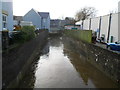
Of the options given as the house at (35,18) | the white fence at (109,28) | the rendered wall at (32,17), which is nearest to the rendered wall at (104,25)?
the white fence at (109,28)

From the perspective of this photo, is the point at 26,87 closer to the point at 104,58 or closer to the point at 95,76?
the point at 95,76

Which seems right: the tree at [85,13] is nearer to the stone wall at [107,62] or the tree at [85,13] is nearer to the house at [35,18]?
the house at [35,18]

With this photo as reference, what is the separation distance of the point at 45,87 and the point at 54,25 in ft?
227

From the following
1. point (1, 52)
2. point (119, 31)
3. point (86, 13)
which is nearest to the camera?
point (1, 52)

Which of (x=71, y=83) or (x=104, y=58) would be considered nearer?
(x=71, y=83)

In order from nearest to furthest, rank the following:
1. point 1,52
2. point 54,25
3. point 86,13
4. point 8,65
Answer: point 1,52 → point 8,65 → point 86,13 → point 54,25

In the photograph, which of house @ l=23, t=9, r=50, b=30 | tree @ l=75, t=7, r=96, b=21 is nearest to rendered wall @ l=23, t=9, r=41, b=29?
house @ l=23, t=9, r=50, b=30

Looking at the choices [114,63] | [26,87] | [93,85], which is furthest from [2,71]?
[114,63]

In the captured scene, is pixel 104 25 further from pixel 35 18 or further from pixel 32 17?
pixel 32 17

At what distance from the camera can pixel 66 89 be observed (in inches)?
311

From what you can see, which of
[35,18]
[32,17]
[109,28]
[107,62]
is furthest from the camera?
[35,18]

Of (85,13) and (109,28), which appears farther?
(85,13)

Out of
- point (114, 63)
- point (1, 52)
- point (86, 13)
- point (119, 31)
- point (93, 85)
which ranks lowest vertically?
point (93, 85)

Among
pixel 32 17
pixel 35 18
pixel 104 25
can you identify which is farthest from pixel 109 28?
pixel 32 17
